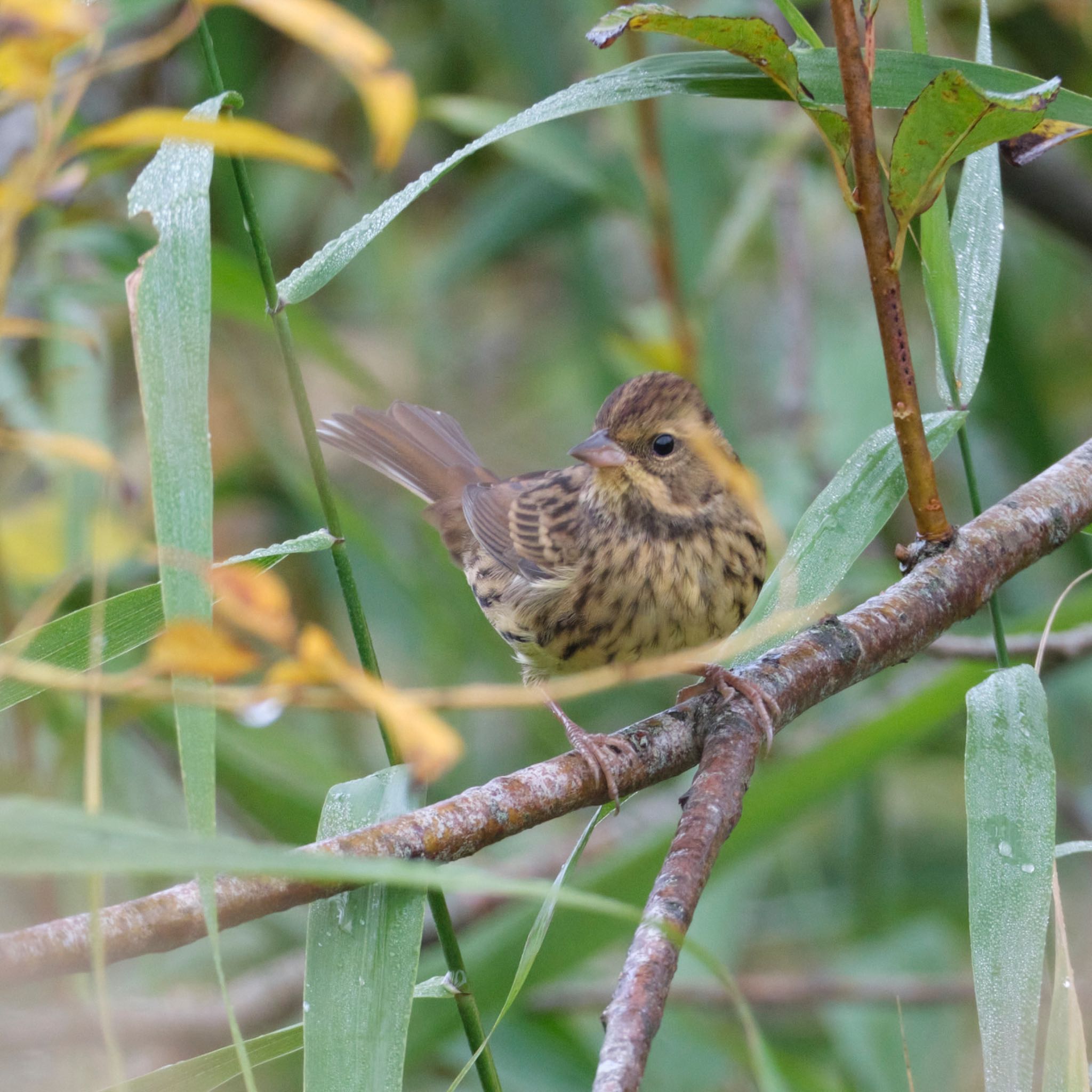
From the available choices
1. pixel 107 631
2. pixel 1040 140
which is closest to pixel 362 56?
pixel 107 631

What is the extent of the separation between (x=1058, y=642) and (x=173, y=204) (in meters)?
2.10

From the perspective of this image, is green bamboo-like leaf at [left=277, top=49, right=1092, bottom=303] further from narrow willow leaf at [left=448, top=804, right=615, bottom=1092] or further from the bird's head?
the bird's head

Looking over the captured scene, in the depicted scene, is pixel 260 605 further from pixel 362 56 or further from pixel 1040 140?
pixel 1040 140

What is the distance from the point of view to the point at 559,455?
621cm

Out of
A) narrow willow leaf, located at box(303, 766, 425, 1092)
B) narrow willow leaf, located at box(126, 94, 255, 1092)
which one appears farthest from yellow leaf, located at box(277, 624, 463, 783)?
narrow willow leaf, located at box(303, 766, 425, 1092)

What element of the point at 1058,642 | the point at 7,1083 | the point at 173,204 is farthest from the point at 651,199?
the point at 7,1083

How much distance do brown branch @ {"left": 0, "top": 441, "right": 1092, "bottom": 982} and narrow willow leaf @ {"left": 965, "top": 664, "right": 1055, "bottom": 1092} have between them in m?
0.18

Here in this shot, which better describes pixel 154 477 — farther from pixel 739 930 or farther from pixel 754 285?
pixel 754 285

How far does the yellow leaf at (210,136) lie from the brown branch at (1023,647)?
1927 millimetres

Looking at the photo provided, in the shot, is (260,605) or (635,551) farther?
(635,551)

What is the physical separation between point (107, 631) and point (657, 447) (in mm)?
1539

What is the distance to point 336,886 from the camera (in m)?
1.48

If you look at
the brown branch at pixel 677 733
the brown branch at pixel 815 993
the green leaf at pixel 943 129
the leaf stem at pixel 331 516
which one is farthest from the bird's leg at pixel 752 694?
the brown branch at pixel 815 993

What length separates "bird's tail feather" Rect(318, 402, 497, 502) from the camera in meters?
3.81
